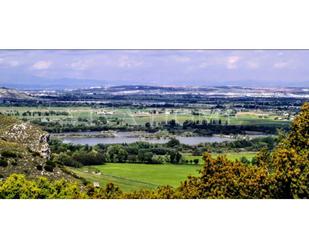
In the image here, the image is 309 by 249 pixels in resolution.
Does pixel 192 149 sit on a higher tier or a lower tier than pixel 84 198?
higher

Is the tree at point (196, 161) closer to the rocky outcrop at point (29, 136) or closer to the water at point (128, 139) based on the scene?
the water at point (128, 139)

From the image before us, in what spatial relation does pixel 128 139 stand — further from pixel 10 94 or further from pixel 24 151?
pixel 10 94

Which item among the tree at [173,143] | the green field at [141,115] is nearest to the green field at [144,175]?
the tree at [173,143]

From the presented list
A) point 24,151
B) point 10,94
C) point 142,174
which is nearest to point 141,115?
point 142,174

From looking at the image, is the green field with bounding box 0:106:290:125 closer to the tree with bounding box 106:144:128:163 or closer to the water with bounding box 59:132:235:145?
the water with bounding box 59:132:235:145
